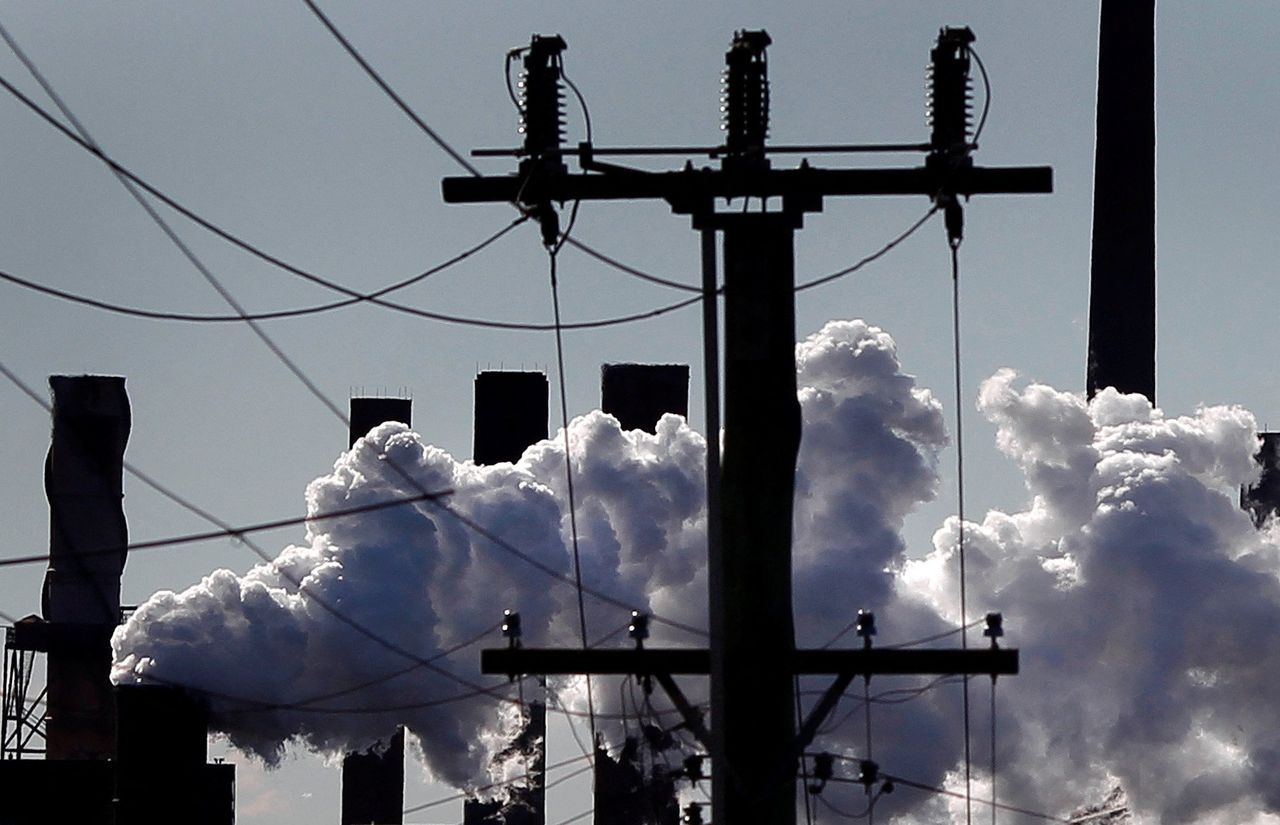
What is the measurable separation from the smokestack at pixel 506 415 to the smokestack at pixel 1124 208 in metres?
13.8

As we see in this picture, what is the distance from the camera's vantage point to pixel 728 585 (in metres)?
14.6

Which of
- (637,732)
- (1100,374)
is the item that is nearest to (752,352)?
(637,732)

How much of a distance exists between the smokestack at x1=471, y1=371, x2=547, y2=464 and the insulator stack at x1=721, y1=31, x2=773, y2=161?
152 feet

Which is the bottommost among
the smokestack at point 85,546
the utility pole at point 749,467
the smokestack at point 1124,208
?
the utility pole at point 749,467

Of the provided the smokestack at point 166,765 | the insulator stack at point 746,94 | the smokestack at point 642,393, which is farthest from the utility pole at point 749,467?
the smokestack at point 642,393

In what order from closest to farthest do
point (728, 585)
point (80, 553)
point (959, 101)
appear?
point (728, 585)
point (959, 101)
point (80, 553)

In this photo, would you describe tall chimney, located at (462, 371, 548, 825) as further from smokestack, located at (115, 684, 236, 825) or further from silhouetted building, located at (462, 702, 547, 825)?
smokestack, located at (115, 684, 236, 825)

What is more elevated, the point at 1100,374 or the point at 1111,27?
the point at 1111,27

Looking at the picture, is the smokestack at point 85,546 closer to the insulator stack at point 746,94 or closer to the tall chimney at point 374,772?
the tall chimney at point 374,772

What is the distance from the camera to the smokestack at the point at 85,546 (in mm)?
62281

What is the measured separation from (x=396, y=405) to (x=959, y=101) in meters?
50.4

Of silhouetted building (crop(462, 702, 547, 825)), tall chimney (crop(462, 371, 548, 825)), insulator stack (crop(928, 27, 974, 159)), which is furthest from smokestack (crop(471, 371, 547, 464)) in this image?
insulator stack (crop(928, 27, 974, 159))

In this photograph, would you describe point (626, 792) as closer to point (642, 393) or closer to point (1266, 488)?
point (642, 393)

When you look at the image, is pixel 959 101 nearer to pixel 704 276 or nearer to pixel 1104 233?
pixel 704 276
